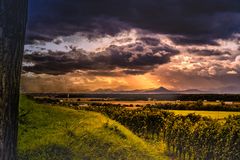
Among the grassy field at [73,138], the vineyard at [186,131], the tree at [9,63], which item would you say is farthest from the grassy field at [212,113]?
the tree at [9,63]

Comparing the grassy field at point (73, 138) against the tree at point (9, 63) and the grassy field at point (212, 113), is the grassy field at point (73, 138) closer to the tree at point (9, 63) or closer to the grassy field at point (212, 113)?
the grassy field at point (212, 113)

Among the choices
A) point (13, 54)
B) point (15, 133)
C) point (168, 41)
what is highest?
point (168, 41)

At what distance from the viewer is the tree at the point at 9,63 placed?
5824 mm

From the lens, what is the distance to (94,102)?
39.4 feet

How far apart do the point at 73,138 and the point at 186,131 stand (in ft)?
7.76

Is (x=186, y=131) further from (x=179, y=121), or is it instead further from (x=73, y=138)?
(x=73, y=138)

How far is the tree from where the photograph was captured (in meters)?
5.82

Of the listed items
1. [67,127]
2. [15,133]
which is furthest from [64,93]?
[15,133]

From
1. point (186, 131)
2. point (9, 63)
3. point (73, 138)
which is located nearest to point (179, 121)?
point (186, 131)

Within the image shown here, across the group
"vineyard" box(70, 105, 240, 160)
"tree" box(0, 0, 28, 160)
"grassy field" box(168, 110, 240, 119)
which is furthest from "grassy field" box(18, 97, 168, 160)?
"tree" box(0, 0, 28, 160)

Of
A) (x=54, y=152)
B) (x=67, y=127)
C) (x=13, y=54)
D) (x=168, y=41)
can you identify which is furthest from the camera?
(x=168, y=41)

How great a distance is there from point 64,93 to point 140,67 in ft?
6.35

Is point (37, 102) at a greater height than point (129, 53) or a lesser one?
lesser

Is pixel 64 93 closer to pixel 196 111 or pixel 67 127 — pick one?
pixel 67 127
